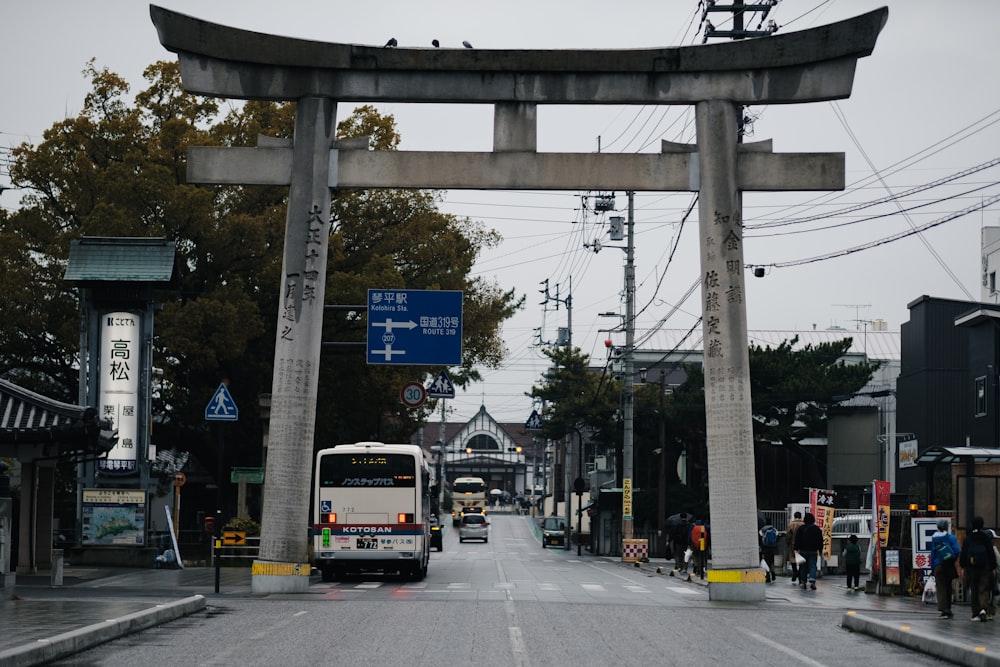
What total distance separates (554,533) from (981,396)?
122ft

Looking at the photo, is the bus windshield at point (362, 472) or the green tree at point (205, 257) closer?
the bus windshield at point (362, 472)

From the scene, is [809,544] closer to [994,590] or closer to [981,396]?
[994,590]

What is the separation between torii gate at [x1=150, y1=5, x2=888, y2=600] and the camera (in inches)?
990

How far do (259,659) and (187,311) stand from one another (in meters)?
30.0

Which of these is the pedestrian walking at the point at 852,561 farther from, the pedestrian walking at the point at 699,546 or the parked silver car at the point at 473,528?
the parked silver car at the point at 473,528

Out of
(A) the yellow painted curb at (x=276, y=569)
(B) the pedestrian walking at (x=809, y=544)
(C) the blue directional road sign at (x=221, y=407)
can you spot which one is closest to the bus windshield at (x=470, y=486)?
(B) the pedestrian walking at (x=809, y=544)

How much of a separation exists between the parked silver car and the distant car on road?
5556 millimetres

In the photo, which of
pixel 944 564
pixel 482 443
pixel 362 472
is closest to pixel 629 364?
pixel 362 472

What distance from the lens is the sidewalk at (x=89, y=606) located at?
13.7 metres

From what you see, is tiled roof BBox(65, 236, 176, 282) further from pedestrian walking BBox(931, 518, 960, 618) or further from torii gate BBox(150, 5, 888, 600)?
pedestrian walking BBox(931, 518, 960, 618)

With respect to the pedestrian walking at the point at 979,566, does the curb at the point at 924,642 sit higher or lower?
lower

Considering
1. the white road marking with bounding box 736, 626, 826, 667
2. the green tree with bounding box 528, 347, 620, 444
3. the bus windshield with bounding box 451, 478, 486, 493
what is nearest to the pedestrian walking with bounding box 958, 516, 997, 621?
the white road marking with bounding box 736, 626, 826, 667

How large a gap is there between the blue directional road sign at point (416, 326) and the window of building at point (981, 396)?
2133 cm

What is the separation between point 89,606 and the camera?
63.6 ft
